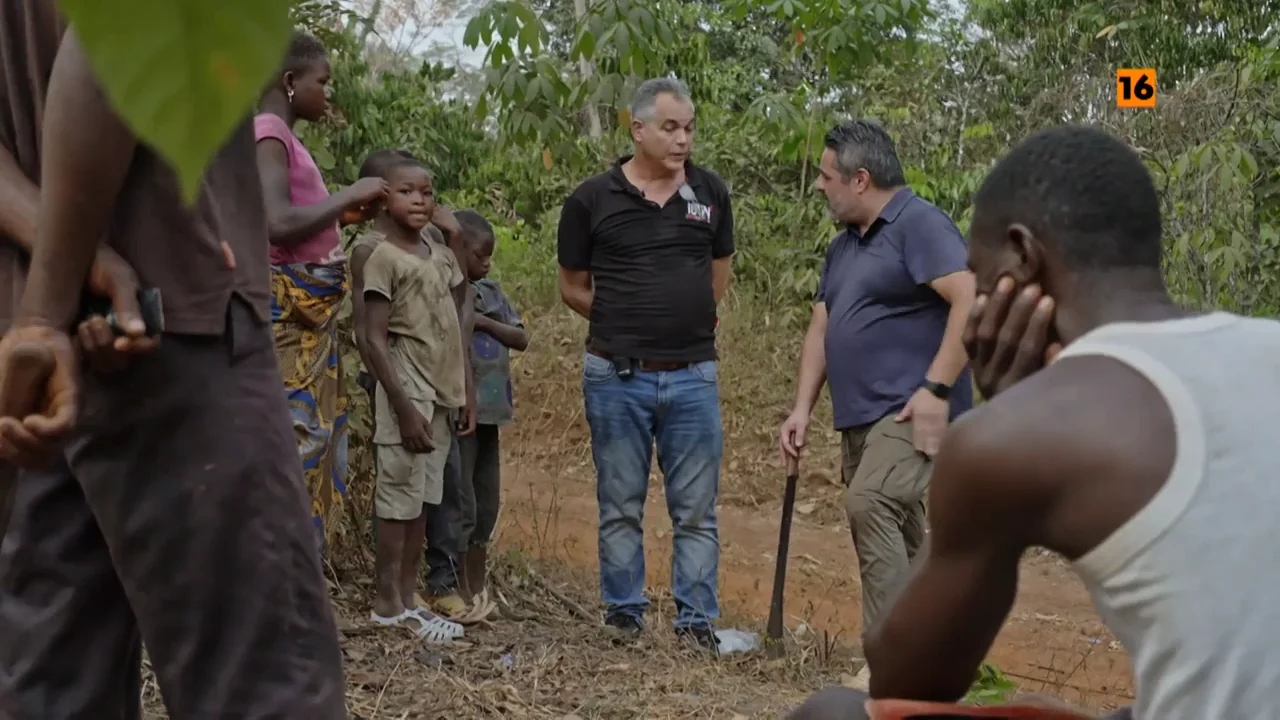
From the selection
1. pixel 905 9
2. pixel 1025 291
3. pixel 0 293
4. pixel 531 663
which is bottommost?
pixel 531 663

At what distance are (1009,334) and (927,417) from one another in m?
2.18

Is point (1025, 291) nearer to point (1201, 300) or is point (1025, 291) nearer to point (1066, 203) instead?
point (1066, 203)

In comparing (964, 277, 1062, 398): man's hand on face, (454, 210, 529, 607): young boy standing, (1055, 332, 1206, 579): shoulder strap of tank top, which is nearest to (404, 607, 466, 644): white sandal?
(454, 210, 529, 607): young boy standing

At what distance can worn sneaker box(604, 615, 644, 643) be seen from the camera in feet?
14.5

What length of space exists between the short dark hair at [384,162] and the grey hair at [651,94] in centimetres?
77

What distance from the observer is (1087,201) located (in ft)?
5.32

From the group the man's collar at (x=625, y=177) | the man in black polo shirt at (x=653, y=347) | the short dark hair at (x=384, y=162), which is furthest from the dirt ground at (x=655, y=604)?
the man's collar at (x=625, y=177)

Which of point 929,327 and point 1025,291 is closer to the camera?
point 1025,291

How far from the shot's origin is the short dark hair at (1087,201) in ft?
5.29

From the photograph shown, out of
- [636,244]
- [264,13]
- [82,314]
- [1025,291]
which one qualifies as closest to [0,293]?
[82,314]

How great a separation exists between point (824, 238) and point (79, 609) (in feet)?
26.9

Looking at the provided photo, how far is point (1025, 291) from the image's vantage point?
1.69m

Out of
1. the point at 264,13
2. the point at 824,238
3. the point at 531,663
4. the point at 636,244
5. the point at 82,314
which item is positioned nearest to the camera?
the point at 264,13

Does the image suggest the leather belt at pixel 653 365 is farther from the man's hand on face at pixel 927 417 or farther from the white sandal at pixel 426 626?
the white sandal at pixel 426 626
